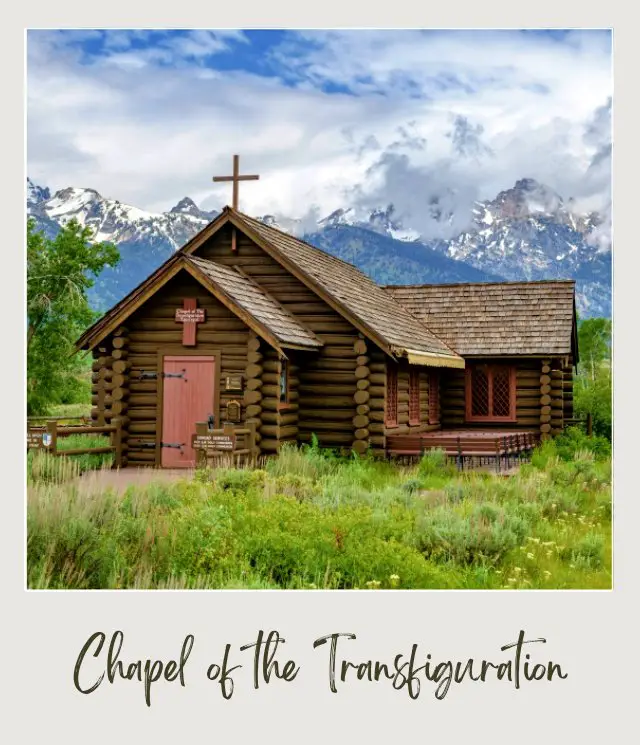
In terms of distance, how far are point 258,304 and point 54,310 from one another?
15891 millimetres

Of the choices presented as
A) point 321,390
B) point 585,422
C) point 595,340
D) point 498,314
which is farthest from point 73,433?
point 595,340

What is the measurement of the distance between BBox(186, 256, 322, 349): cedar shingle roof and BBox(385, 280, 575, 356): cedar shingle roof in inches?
334

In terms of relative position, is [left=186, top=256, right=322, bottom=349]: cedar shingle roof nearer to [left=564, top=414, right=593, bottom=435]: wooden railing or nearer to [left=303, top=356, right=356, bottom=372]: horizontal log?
[left=303, top=356, right=356, bottom=372]: horizontal log

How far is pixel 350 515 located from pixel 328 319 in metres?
10.7

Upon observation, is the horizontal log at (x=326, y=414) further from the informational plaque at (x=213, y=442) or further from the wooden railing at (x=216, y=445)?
the informational plaque at (x=213, y=442)

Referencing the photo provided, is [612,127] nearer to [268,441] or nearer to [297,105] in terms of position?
[268,441]

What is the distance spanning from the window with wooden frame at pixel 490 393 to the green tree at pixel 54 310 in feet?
47.2

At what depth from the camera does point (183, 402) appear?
20.8m

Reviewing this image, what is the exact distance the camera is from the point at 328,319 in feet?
74.5

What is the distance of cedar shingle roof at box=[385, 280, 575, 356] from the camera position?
2891 cm

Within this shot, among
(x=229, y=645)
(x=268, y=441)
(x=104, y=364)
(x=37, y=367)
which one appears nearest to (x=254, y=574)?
(x=229, y=645)

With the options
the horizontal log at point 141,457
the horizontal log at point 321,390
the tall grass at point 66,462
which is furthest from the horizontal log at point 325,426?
the tall grass at point 66,462

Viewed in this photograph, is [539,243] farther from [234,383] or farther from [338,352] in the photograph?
[234,383]

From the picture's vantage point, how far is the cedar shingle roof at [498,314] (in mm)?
28906
